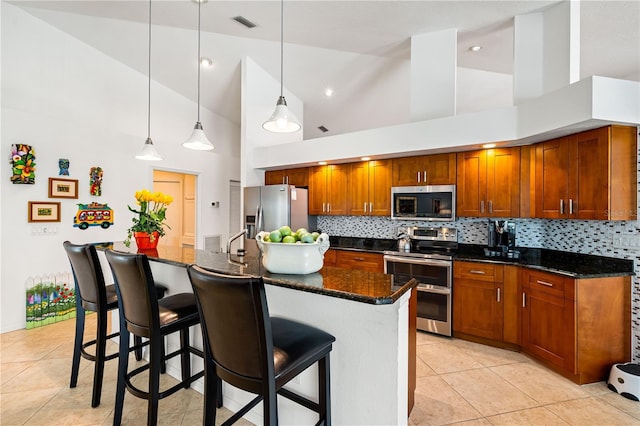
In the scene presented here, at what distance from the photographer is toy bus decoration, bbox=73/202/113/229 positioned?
404 cm

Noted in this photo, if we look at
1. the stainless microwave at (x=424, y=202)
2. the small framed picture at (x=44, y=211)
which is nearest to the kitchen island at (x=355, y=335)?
the stainless microwave at (x=424, y=202)

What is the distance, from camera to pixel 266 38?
3.95 m

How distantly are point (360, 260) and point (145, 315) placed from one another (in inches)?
107

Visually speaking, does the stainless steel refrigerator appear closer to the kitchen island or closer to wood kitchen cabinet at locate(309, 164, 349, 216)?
wood kitchen cabinet at locate(309, 164, 349, 216)

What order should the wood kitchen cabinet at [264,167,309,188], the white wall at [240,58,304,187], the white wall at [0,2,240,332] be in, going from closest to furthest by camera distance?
the white wall at [0,2,240,332]
the white wall at [240,58,304,187]
the wood kitchen cabinet at [264,167,309,188]

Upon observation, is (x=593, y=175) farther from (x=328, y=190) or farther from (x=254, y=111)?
(x=254, y=111)

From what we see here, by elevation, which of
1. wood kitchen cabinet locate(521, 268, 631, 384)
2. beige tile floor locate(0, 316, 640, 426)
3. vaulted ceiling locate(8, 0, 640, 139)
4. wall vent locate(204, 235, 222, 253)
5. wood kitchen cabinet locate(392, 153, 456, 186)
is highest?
vaulted ceiling locate(8, 0, 640, 139)

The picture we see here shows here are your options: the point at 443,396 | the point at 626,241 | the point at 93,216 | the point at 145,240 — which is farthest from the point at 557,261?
the point at 93,216

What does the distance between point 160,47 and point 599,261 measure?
553 cm

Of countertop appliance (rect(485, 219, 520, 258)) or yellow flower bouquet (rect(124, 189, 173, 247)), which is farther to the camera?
countertop appliance (rect(485, 219, 520, 258))

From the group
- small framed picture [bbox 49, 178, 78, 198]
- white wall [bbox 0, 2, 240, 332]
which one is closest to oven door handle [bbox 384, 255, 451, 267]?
white wall [bbox 0, 2, 240, 332]

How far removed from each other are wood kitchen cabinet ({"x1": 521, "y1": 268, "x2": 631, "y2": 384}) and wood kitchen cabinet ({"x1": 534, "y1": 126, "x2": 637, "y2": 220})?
0.58 metres

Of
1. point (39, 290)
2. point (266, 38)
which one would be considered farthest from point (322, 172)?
point (39, 290)

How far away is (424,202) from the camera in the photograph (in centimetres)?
373
